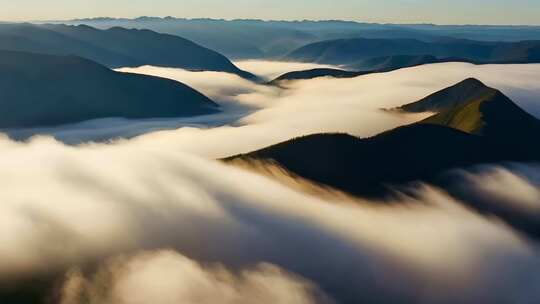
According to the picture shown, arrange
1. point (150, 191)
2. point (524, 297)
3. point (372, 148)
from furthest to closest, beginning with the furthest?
point (372, 148)
point (150, 191)
point (524, 297)

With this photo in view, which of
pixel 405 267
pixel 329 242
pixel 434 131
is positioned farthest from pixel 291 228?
pixel 434 131

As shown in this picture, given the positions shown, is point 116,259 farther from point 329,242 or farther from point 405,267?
point 405,267

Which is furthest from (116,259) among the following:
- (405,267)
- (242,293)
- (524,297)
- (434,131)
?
(434,131)

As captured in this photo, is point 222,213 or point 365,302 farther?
point 222,213

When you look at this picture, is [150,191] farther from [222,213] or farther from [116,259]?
[116,259]

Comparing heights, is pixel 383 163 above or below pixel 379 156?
below

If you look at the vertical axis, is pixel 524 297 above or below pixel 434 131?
below

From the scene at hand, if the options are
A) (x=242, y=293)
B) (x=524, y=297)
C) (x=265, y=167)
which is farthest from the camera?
(x=265, y=167)

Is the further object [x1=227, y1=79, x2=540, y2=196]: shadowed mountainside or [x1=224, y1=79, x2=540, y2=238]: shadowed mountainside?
[x1=227, y1=79, x2=540, y2=196]: shadowed mountainside

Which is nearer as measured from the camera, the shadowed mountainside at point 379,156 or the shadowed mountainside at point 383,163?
the shadowed mountainside at point 383,163

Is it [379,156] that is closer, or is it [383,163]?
[383,163]
